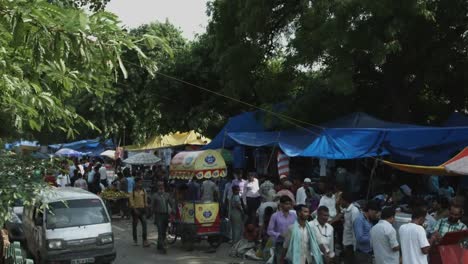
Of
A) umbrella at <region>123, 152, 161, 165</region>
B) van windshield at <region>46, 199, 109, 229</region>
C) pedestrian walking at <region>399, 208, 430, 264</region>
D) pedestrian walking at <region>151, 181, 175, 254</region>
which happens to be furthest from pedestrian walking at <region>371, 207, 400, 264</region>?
umbrella at <region>123, 152, 161, 165</region>

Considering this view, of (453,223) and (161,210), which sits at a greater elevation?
(453,223)

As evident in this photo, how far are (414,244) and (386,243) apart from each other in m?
0.54

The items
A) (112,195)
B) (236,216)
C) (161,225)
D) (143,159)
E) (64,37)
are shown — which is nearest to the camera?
(64,37)

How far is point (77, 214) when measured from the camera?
12430mm

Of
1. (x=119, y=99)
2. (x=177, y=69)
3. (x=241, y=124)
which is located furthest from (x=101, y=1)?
(x=119, y=99)

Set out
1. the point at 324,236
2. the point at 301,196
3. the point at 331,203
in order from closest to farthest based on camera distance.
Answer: the point at 324,236 < the point at 331,203 < the point at 301,196

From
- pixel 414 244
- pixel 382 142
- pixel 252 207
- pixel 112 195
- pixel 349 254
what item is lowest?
pixel 349 254

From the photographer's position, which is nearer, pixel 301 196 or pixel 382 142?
pixel 301 196

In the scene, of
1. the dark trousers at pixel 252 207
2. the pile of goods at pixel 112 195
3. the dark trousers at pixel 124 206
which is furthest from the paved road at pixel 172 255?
the dark trousers at pixel 124 206

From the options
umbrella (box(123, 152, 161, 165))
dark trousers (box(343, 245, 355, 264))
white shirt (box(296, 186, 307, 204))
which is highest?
umbrella (box(123, 152, 161, 165))

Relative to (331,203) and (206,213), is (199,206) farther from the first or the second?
(331,203)

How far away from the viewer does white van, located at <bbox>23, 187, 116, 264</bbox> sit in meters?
11.8

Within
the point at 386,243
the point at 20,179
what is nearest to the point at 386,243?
the point at 386,243

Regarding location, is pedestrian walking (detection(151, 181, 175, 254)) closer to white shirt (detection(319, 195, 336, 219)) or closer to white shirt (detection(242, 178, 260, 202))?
white shirt (detection(242, 178, 260, 202))
